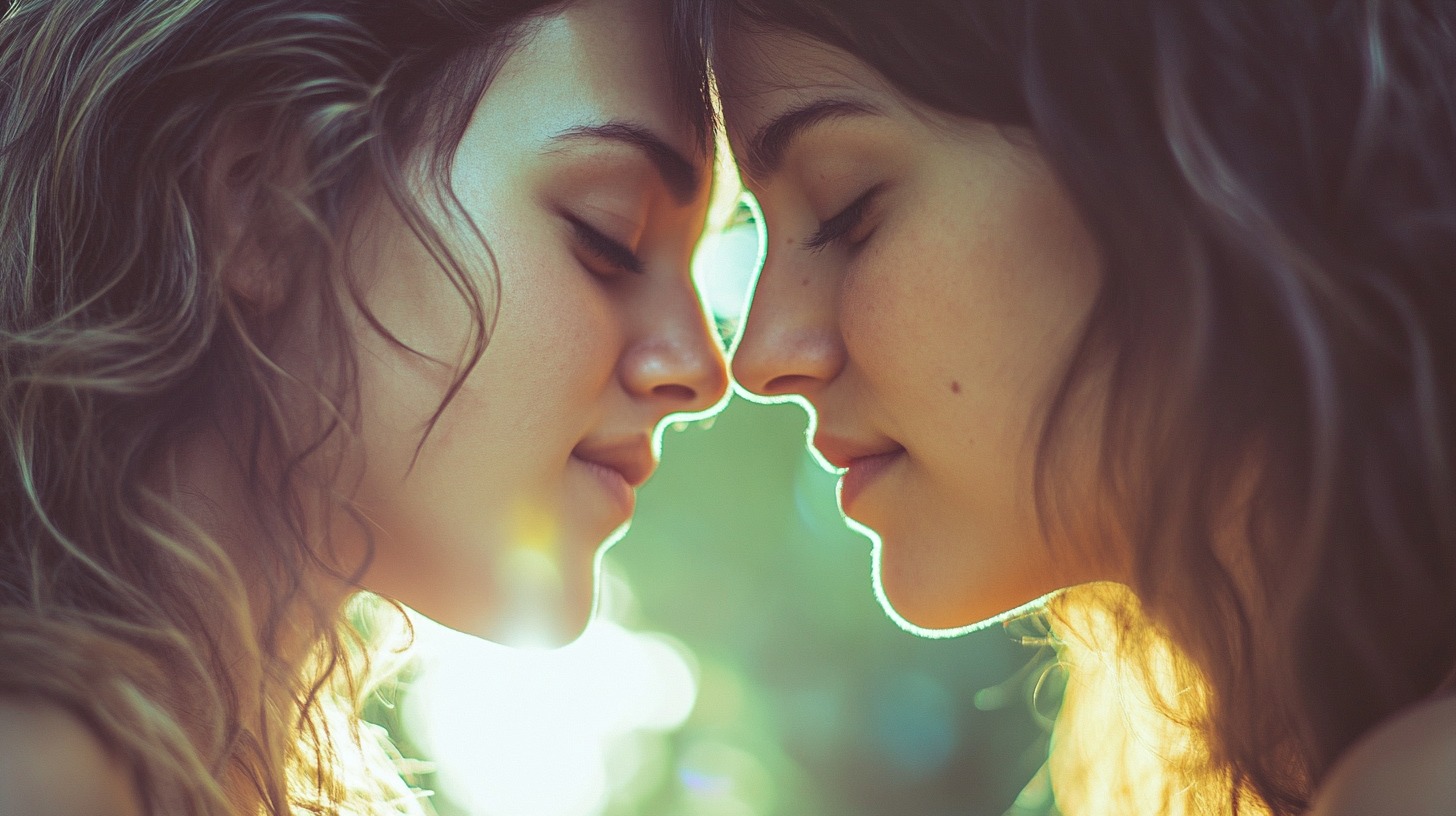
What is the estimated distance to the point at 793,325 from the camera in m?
1.33

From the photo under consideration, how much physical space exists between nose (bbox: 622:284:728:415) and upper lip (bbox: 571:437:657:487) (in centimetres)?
6

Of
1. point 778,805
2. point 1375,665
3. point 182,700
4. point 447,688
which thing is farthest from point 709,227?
point 778,805

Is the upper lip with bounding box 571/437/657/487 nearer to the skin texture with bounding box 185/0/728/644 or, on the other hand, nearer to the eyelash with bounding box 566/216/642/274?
the skin texture with bounding box 185/0/728/644

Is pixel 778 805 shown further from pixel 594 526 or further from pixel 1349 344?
pixel 1349 344

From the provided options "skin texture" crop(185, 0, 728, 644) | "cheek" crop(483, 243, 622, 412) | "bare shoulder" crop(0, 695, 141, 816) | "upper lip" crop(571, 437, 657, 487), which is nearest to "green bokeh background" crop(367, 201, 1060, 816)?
"upper lip" crop(571, 437, 657, 487)

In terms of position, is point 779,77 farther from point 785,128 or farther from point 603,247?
point 603,247

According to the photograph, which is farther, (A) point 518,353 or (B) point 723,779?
(B) point 723,779

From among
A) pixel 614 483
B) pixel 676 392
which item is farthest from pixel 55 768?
pixel 676 392

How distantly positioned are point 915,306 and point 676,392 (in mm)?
418

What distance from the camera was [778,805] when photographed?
4.79 m

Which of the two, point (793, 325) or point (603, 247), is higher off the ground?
point (603, 247)

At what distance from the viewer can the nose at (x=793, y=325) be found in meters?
1.31

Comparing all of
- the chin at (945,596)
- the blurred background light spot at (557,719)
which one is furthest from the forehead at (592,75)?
the blurred background light spot at (557,719)

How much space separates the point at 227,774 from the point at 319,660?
19cm
